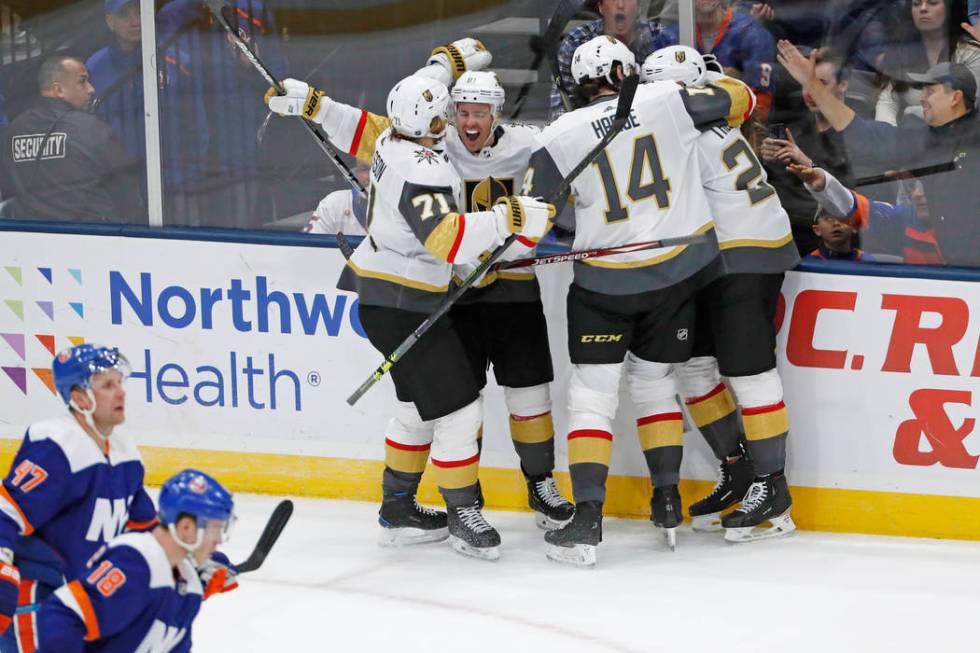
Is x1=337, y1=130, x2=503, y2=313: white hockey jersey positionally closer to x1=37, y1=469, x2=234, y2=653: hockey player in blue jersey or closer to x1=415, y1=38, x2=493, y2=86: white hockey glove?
x1=415, y1=38, x2=493, y2=86: white hockey glove

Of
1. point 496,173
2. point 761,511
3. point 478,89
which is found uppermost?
point 478,89

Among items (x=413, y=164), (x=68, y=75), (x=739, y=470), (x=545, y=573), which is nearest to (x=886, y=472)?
(x=739, y=470)

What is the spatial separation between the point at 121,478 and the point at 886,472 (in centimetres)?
219

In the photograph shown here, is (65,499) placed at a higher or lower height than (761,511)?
higher

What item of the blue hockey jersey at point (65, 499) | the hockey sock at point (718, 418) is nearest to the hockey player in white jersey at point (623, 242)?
the hockey sock at point (718, 418)

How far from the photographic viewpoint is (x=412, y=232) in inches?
152

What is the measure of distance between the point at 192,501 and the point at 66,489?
474 mm

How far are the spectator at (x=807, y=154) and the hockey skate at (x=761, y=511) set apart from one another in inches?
24.8

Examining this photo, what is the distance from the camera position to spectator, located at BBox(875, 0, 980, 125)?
3.98m

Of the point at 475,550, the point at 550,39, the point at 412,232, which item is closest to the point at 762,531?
the point at 475,550

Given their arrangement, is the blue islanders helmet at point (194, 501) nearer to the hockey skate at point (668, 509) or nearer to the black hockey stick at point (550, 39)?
the hockey skate at point (668, 509)

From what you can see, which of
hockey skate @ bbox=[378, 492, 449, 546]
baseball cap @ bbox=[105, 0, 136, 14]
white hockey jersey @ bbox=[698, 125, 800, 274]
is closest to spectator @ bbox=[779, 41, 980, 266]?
white hockey jersey @ bbox=[698, 125, 800, 274]

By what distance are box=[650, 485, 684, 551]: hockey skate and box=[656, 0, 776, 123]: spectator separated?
3.40ft

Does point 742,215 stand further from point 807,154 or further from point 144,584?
point 144,584
